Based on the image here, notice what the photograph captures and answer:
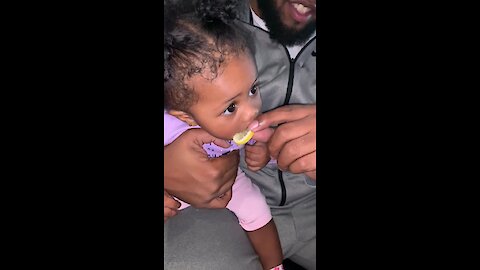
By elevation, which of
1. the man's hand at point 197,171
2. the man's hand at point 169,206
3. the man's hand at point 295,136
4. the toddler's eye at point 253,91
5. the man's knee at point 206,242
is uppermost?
→ the toddler's eye at point 253,91

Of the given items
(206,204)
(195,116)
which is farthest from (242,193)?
(195,116)

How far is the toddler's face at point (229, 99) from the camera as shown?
873mm

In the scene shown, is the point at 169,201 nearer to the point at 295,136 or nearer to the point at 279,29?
the point at 295,136

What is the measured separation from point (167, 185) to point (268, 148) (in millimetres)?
182

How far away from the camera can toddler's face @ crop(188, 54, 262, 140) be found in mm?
873

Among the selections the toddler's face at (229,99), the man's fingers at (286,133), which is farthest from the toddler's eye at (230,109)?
the man's fingers at (286,133)

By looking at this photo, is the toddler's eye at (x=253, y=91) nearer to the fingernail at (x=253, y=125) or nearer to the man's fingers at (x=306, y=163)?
the fingernail at (x=253, y=125)

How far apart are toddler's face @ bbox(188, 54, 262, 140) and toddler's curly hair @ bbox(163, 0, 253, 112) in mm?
11

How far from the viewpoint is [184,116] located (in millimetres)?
912

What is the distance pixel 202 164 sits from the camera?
38.0 inches

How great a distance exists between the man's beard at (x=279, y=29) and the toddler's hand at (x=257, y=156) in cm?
18

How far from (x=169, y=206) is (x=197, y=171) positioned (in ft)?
0.26

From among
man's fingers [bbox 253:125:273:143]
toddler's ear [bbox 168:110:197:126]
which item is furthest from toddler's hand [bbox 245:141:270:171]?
toddler's ear [bbox 168:110:197:126]
